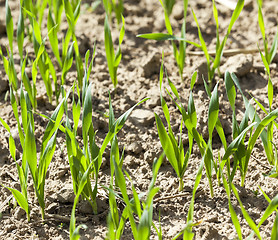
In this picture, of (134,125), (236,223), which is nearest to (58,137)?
(134,125)

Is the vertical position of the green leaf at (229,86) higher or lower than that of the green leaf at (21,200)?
higher

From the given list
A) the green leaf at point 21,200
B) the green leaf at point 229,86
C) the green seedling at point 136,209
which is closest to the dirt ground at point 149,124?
the green leaf at point 21,200

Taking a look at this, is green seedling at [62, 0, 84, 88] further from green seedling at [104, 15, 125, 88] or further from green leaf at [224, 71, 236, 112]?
green leaf at [224, 71, 236, 112]

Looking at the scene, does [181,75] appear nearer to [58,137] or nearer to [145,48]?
[145,48]

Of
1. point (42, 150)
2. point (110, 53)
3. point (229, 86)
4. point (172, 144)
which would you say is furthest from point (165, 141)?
point (110, 53)

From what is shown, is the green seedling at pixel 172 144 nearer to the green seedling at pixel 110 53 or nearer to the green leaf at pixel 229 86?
the green leaf at pixel 229 86

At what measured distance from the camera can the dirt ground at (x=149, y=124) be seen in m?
1.76

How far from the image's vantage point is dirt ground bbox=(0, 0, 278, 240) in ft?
5.78

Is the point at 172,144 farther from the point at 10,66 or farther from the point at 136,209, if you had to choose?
the point at 10,66

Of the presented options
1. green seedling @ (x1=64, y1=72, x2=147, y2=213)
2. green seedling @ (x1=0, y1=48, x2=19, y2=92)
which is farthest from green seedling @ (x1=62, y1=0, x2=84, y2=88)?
green seedling @ (x1=64, y1=72, x2=147, y2=213)

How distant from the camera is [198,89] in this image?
2.34 metres

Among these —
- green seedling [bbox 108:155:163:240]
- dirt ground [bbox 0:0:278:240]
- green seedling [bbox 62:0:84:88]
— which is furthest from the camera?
green seedling [bbox 62:0:84:88]

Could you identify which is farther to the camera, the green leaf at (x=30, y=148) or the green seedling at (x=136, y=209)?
the green leaf at (x=30, y=148)

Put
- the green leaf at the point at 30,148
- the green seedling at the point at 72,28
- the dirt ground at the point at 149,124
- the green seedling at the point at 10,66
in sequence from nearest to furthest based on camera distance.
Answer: the green leaf at the point at 30,148 → the dirt ground at the point at 149,124 → the green seedling at the point at 10,66 → the green seedling at the point at 72,28
